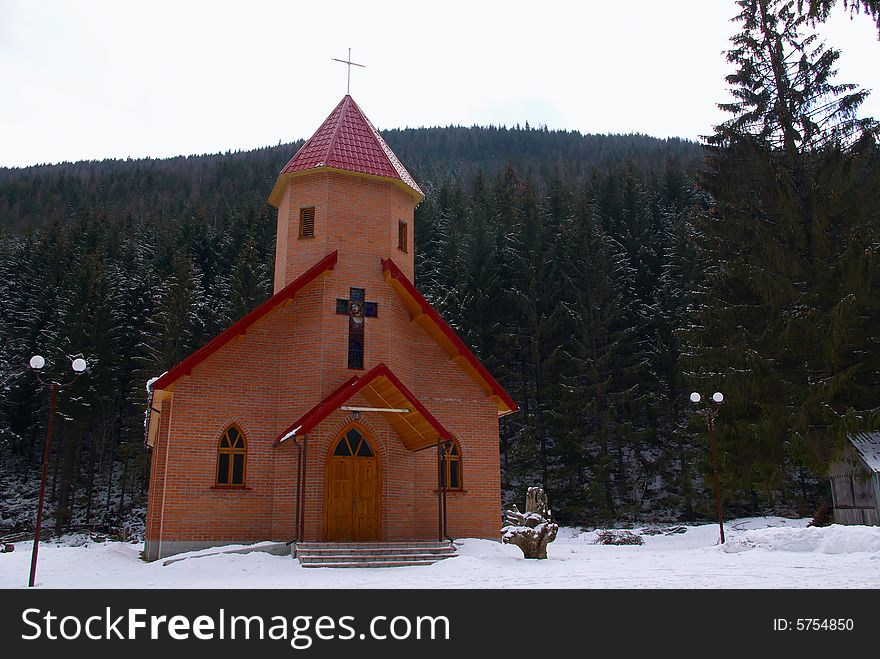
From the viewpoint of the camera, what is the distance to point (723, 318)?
23844mm

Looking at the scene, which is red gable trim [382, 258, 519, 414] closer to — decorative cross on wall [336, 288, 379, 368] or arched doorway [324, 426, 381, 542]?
decorative cross on wall [336, 288, 379, 368]

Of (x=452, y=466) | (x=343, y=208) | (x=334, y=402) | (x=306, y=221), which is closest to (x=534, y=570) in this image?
(x=334, y=402)

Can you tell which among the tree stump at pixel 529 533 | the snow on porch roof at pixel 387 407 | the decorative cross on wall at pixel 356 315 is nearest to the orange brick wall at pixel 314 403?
the decorative cross on wall at pixel 356 315

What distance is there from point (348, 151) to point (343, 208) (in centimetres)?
182

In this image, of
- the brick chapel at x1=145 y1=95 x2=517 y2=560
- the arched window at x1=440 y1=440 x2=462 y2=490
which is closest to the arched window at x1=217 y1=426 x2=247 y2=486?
the brick chapel at x1=145 y1=95 x2=517 y2=560

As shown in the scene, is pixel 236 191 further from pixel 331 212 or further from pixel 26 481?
pixel 331 212

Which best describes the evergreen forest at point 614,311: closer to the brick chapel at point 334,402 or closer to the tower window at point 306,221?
the brick chapel at point 334,402

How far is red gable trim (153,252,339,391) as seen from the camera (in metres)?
16.9

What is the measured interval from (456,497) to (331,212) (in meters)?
8.09

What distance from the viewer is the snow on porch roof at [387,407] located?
15938 mm

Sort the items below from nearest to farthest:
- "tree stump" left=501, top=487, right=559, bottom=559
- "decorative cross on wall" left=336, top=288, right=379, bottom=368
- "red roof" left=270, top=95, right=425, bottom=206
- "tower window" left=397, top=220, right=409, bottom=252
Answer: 1. "tree stump" left=501, top=487, right=559, bottom=559
2. "decorative cross on wall" left=336, top=288, right=379, bottom=368
3. "red roof" left=270, top=95, right=425, bottom=206
4. "tower window" left=397, top=220, right=409, bottom=252

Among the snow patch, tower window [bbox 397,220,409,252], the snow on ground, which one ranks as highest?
tower window [bbox 397,220,409,252]

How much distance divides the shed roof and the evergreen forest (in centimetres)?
63
